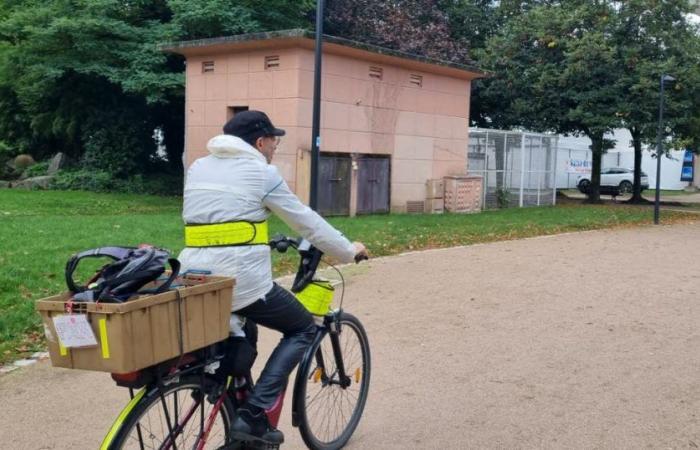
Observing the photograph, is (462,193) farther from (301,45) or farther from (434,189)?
(301,45)

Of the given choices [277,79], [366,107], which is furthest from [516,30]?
[277,79]

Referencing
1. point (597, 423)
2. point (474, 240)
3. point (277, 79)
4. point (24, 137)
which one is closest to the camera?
point (597, 423)

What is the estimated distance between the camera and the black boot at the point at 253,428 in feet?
11.6

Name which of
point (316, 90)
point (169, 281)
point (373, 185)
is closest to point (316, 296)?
point (169, 281)

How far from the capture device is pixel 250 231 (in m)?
3.43

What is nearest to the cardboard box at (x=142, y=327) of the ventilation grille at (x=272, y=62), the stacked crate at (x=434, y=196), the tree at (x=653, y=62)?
the ventilation grille at (x=272, y=62)

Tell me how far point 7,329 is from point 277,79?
39.4 ft

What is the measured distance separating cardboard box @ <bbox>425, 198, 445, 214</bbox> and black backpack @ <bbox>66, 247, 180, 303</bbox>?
1777 centimetres

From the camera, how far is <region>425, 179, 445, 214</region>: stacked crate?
2067 cm

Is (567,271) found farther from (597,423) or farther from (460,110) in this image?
(460,110)

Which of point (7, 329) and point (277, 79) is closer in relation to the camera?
point (7, 329)

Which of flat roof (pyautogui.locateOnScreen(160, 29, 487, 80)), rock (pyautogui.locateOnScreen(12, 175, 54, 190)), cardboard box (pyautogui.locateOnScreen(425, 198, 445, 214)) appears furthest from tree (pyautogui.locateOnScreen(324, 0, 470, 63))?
rock (pyautogui.locateOnScreen(12, 175, 54, 190))

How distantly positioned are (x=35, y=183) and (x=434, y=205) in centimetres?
1246

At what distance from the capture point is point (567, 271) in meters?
10.5
